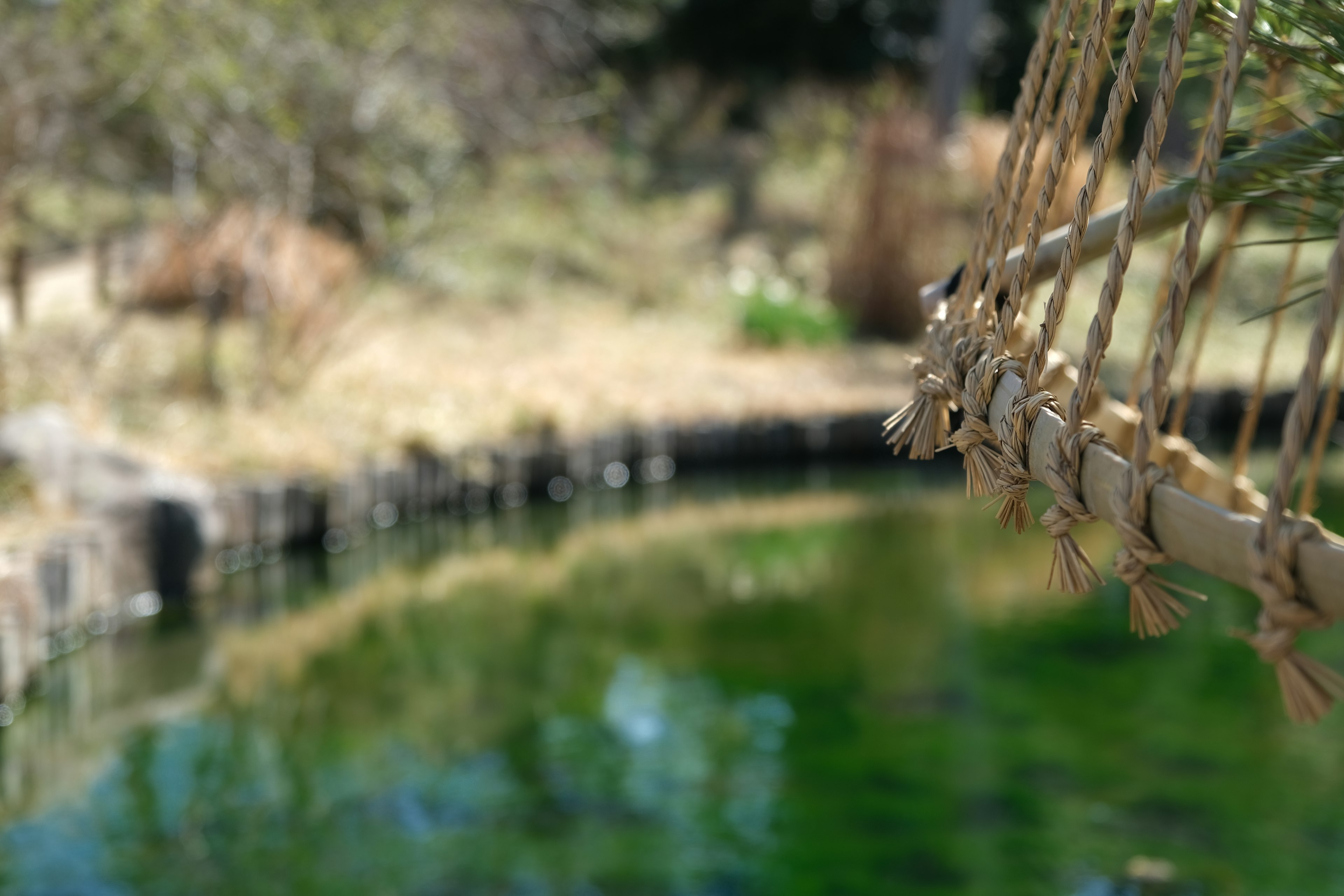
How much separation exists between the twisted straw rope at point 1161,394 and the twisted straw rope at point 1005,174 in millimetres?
377

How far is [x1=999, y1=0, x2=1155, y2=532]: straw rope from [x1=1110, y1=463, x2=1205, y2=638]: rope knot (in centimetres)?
8

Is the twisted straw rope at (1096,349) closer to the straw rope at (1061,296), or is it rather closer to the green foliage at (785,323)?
the straw rope at (1061,296)

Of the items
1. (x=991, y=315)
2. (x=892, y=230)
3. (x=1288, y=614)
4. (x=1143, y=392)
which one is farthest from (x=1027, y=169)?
(x=892, y=230)

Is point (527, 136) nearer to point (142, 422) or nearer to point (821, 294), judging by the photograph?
point (821, 294)

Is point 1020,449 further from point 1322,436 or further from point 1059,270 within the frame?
point 1322,436

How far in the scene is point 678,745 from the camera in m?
3.65

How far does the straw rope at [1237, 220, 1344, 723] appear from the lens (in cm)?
73

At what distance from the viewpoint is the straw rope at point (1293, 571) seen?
2.38 feet

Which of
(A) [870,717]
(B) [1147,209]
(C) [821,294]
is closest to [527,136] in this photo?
(C) [821,294]

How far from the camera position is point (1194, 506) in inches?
31.8

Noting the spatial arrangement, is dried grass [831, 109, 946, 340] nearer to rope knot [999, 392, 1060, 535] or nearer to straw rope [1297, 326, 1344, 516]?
straw rope [1297, 326, 1344, 516]

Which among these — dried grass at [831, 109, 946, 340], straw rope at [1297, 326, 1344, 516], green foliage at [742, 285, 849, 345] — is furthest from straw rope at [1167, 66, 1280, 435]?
green foliage at [742, 285, 849, 345]

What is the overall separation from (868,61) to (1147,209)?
11807mm

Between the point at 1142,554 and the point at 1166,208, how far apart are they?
591 millimetres
